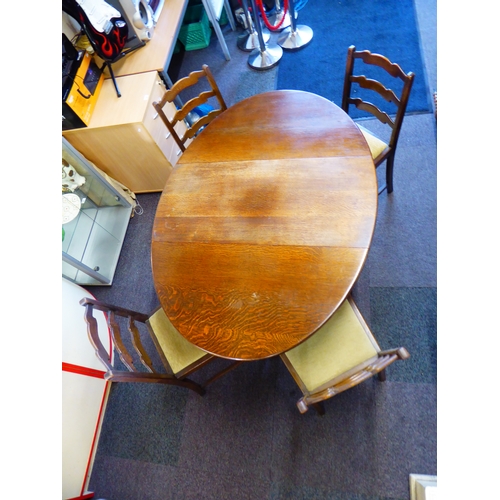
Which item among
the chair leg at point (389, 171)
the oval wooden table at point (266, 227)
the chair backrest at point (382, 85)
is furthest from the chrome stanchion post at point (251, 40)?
the chair leg at point (389, 171)

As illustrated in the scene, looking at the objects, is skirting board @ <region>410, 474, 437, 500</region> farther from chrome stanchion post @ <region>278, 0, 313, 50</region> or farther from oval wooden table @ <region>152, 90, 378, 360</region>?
chrome stanchion post @ <region>278, 0, 313, 50</region>

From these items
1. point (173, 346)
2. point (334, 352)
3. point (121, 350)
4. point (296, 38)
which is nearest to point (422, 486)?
point (334, 352)

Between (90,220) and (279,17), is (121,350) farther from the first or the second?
(279,17)

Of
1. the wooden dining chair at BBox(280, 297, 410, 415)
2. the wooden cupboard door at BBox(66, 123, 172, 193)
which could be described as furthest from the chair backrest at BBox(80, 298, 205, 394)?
the wooden cupboard door at BBox(66, 123, 172, 193)

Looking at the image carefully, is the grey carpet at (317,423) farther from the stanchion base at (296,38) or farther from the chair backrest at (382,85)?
the stanchion base at (296,38)

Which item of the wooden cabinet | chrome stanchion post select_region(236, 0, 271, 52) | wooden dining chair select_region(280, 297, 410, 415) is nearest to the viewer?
wooden dining chair select_region(280, 297, 410, 415)

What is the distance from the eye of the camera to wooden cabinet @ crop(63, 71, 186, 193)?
2146mm

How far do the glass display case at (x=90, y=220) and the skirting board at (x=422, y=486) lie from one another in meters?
2.18

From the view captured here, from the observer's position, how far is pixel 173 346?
1.64m

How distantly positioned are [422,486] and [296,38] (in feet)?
11.2

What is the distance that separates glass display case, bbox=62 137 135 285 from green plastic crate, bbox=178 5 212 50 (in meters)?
1.88

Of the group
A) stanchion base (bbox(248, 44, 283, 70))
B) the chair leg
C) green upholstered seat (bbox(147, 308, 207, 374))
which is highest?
stanchion base (bbox(248, 44, 283, 70))

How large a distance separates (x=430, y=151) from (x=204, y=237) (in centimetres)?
177
